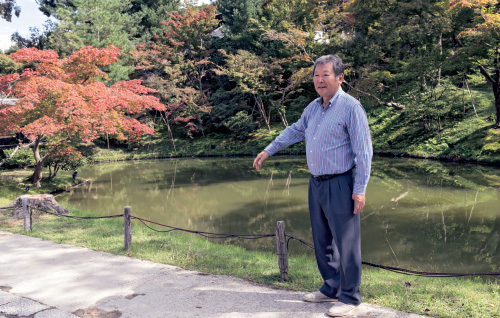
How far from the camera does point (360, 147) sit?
247cm

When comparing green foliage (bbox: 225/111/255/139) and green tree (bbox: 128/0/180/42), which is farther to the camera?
green tree (bbox: 128/0/180/42)

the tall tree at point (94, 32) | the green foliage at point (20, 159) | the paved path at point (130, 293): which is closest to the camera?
the paved path at point (130, 293)

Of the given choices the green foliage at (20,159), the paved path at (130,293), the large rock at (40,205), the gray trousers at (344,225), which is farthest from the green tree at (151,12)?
the gray trousers at (344,225)

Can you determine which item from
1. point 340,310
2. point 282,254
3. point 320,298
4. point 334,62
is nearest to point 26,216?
point 282,254

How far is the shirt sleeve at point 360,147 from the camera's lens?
2.45 meters

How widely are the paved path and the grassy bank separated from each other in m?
0.21

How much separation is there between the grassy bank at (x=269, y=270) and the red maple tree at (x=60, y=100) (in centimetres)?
361

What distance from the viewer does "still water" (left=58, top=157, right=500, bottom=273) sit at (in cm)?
545

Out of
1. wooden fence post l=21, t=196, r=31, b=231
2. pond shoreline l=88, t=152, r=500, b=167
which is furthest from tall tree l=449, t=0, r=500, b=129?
wooden fence post l=21, t=196, r=31, b=231

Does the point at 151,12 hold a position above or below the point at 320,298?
above

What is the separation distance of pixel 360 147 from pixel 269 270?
5.94 feet

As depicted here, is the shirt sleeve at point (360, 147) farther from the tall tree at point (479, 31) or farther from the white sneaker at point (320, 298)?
the tall tree at point (479, 31)

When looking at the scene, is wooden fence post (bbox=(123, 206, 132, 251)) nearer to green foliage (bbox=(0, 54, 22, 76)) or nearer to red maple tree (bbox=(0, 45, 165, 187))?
red maple tree (bbox=(0, 45, 165, 187))

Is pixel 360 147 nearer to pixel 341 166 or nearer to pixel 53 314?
pixel 341 166
